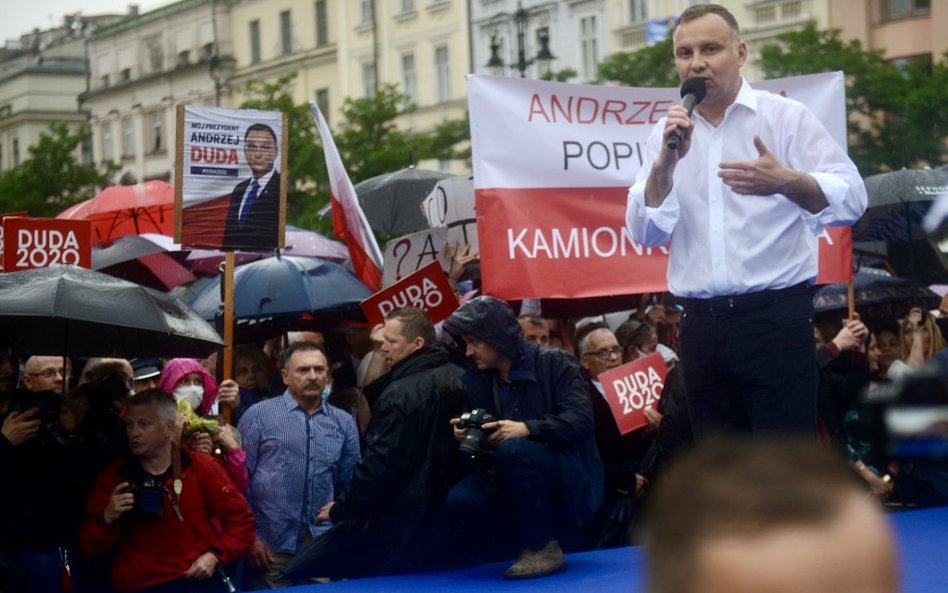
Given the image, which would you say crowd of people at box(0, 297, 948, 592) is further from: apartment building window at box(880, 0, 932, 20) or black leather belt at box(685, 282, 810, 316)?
apartment building window at box(880, 0, 932, 20)

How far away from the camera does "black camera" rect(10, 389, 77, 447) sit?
6.40 m

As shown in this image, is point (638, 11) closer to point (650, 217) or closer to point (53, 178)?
point (53, 178)

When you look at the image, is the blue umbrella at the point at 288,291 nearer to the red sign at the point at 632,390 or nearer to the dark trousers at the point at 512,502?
the red sign at the point at 632,390

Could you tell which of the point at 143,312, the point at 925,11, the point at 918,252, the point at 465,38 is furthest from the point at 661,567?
the point at 465,38

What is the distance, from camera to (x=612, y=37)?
44.8m

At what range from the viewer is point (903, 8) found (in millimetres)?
36219

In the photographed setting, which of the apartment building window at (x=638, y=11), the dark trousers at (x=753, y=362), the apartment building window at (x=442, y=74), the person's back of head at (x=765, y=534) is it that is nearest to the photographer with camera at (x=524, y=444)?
the dark trousers at (x=753, y=362)

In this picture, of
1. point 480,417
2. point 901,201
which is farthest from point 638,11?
point 480,417

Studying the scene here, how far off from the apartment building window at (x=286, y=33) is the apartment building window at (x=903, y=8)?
2916 centimetres

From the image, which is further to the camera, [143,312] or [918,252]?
[918,252]

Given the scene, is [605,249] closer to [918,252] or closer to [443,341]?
[443,341]

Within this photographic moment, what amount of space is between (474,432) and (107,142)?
6907 centimetres

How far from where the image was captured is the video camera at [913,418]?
1063 millimetres

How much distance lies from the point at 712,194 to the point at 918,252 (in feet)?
25.2
